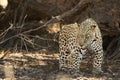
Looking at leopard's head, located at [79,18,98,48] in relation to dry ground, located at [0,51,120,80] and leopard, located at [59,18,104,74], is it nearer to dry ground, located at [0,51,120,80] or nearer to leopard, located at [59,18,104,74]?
leopard, located at [59,18,104,74]

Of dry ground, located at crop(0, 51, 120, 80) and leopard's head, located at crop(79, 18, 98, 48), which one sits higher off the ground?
leopard's head, located at crop(79, 18, 98, 48)

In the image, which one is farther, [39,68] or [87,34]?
[39,68]

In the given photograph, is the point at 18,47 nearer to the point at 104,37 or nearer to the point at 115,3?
the point at 104,37

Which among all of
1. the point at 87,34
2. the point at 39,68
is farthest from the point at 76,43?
the point at 39,68

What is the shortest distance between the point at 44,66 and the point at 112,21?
177 cm

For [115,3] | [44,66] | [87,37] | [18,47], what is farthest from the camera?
[18,47]

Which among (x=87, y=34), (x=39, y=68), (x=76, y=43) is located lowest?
(x=39, y=68)

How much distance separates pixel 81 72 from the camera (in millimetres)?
6141

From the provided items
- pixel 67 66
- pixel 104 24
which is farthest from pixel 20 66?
pixel 104 24

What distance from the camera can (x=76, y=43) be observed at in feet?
19.7

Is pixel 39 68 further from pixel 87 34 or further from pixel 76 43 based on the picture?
pixel 87 34

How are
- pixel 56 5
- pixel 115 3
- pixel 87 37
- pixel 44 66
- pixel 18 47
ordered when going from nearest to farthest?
pixel 87 37, pixel 44 66, pixel 115 3, pixel 56 5, pixel 18 47

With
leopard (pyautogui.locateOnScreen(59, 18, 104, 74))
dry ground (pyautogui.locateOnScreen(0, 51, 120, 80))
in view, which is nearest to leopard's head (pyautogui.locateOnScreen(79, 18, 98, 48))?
leopard (pyautogui.locateOnScreen(59, 18, 104, 74))

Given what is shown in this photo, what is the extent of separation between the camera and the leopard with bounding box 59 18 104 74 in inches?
237
